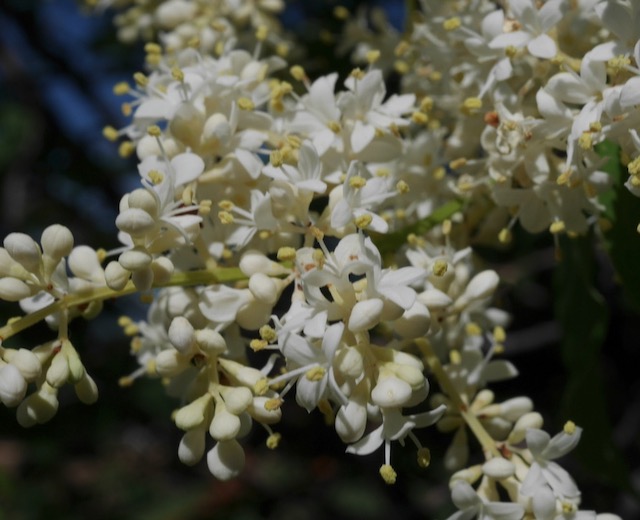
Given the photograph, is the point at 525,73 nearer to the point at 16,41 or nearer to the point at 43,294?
the point at 43,294

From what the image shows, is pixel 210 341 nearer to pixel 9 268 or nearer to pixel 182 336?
pixel 182 336

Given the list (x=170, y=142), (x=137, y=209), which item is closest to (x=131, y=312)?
(x=170, y=142)

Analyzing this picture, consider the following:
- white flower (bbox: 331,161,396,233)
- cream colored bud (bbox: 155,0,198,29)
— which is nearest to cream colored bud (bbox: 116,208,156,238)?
white flower (bbox: 331,161,396,233)

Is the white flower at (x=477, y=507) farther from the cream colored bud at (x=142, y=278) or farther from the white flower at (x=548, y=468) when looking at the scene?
the cream colored bud at (x=142, y=278)

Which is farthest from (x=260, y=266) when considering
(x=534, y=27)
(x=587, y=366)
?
(x=587, y=366)

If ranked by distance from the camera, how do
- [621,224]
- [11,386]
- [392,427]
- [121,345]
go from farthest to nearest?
[121,345], [621,224], [392,427], [11,386]
